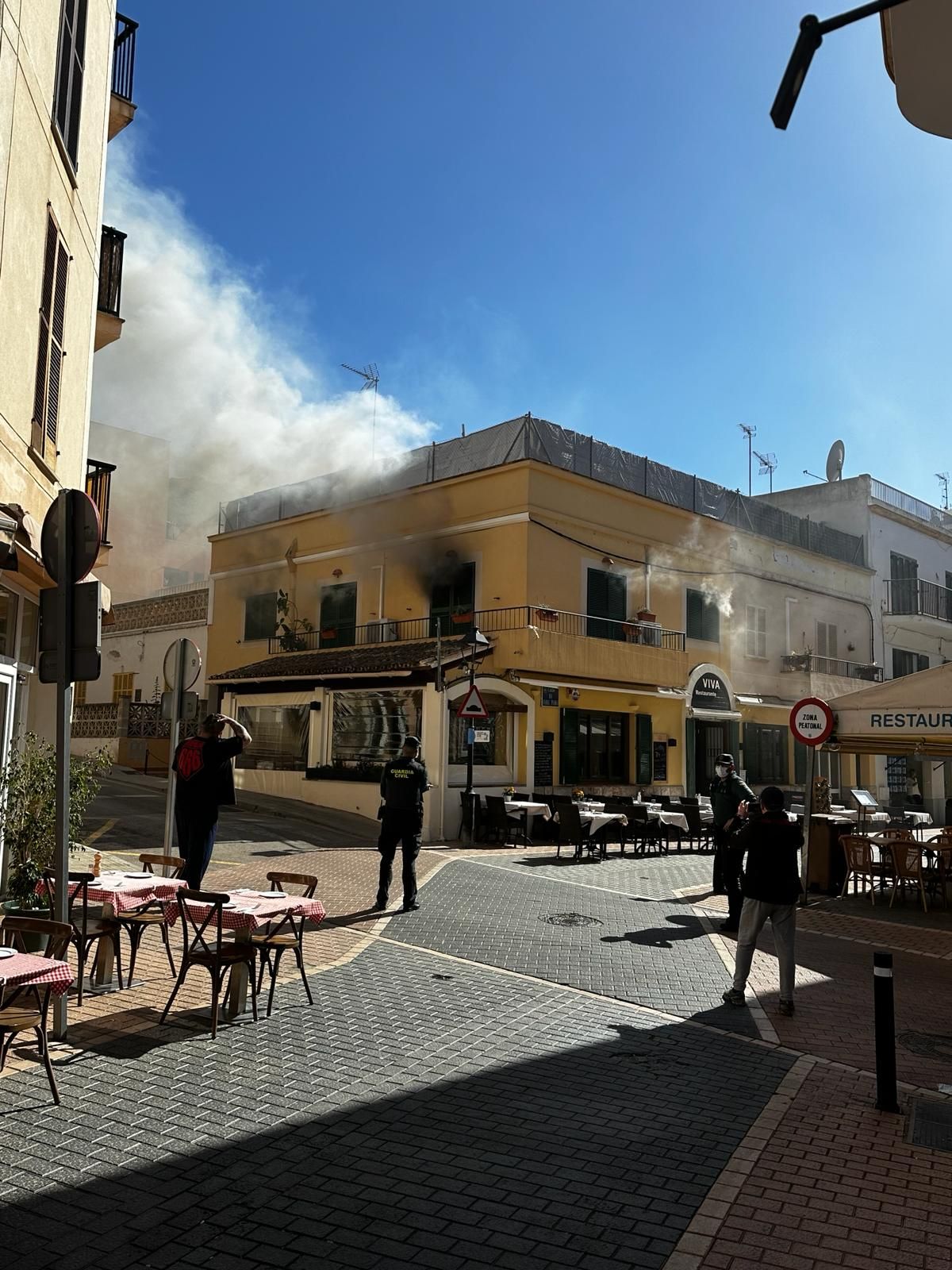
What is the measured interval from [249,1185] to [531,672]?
17.8m

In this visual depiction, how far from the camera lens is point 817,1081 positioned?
5574mm

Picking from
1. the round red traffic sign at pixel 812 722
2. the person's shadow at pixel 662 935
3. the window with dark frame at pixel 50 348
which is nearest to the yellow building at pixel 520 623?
the round red traffic sign at pixel 812 722

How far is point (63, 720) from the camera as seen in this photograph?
17.5 feet

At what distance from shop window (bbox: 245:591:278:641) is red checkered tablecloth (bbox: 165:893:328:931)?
71.0 feet

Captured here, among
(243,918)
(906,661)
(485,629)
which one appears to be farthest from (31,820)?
(906,661)

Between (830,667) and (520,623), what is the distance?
534 inches

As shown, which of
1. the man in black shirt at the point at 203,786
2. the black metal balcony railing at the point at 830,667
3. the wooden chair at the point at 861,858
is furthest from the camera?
the black metal balcony railing at the point at 830,667

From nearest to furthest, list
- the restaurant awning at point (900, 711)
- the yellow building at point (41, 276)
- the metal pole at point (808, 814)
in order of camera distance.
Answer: the yellow building at point (41, 276) → the restaurant awning at point (900, 711) → the metal pole at point (808, 814)

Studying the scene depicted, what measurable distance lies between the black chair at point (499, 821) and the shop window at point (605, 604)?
6298 millimetres

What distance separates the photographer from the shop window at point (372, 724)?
19.9 meters

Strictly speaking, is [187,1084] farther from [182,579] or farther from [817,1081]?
[182,579]

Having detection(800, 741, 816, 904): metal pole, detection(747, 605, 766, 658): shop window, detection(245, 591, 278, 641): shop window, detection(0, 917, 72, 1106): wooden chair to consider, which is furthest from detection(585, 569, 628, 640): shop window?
detection(0, 917, 72, 1106): wooden chair

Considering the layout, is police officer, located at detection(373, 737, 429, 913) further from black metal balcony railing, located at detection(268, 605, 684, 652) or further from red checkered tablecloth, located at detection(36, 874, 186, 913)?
black metal balcony railing, located at detection(268, 605, 684, 652)

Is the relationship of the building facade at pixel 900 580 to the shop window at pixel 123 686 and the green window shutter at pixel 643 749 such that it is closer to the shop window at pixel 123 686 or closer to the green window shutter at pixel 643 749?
the green window shutter at pixel 643 749
